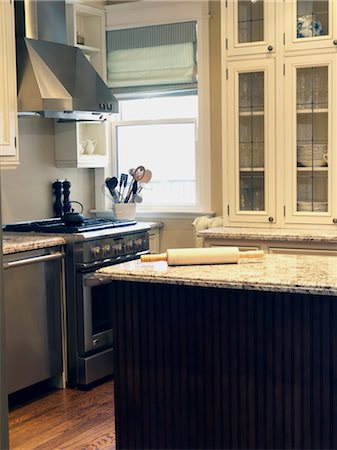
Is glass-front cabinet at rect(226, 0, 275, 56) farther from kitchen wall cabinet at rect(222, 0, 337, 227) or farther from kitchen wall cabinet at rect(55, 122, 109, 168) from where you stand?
kitchen wall cabinet at rect(55, 122, 109, 168)

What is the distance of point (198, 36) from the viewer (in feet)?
15.8

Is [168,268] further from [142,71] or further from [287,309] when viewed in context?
[142,71]

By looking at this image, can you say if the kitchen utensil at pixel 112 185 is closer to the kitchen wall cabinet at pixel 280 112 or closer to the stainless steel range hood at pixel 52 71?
the stainless steel range hood at pixel 52 71

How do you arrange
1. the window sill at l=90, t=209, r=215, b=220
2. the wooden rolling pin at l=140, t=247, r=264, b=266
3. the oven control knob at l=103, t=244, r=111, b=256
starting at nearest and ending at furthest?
the wooden rolling pin at l=140, t=247, r=264, b=266, the oven control knob at l=103, t=244, r=111, b=256, the window sill at l=90, t=209, r=215, b=220

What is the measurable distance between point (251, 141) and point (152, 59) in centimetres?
124

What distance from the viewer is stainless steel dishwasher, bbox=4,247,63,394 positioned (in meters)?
3.73

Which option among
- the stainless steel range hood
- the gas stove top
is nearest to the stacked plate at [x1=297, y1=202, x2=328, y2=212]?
the gas stove top

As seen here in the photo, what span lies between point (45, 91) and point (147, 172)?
1146mm

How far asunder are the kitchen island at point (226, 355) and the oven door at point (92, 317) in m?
1.47

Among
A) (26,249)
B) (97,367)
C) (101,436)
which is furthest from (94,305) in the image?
(101,436)

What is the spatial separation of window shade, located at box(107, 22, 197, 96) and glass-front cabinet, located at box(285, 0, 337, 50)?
1009 mm

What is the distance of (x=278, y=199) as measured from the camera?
4156 millimetres

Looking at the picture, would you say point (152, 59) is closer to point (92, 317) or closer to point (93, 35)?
point (93, 35)

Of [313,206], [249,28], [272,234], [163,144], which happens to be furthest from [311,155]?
[163,144]
